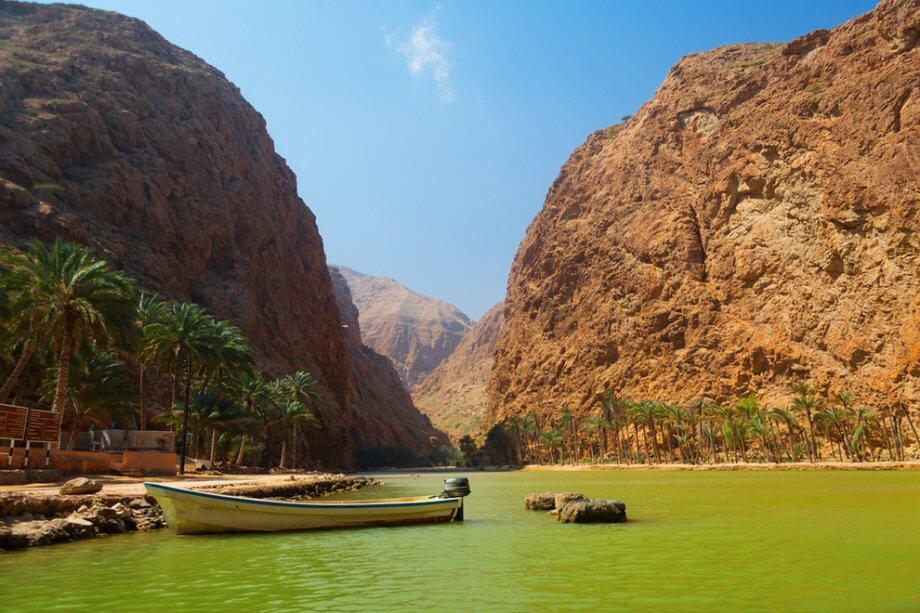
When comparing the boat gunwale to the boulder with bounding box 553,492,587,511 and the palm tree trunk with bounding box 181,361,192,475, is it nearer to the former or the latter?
the boulder with bounding box 553,492,587,511

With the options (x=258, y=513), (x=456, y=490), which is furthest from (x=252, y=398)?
(x=258, y=513)

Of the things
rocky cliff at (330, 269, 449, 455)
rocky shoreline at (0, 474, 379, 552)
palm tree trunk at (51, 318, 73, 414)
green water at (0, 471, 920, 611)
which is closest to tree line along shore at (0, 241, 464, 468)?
palm tree trunk at (51, 318, 73, 414)

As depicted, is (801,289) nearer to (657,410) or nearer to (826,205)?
(826,205)

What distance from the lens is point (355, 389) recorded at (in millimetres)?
160000

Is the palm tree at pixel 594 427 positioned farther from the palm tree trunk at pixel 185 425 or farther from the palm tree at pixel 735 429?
the palm tree trunk at pixel 185 425

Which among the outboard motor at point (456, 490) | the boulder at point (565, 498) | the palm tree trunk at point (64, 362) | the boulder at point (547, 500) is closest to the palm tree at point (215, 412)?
the palm tree trunk at point (64, 362)

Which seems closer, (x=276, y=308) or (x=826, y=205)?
(x=826, y=205)

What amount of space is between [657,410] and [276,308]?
70.7 metres

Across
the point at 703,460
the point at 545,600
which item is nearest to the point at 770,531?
the point at 545,600

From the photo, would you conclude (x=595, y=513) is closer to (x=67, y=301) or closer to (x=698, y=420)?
(x=67, y=301)

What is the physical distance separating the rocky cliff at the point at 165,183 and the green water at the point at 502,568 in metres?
69.7

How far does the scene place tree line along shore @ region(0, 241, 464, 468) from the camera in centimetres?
3550

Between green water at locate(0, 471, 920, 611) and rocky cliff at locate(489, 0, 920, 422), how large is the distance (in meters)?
90.1

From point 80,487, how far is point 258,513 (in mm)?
7146
